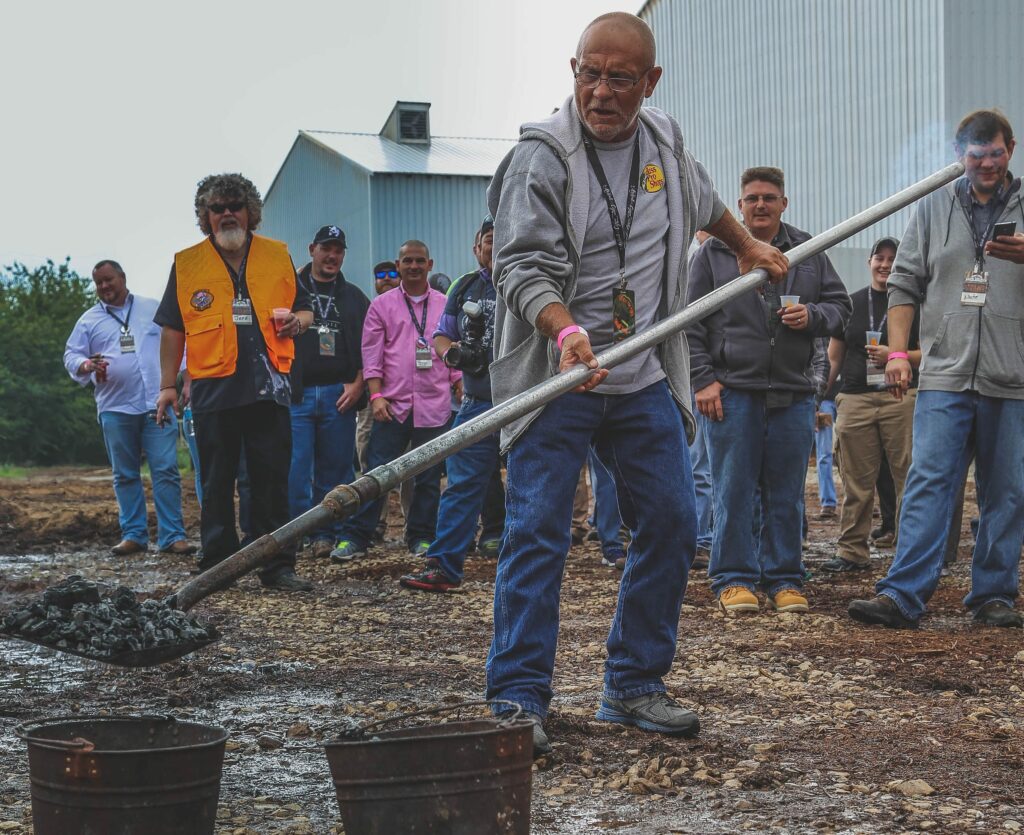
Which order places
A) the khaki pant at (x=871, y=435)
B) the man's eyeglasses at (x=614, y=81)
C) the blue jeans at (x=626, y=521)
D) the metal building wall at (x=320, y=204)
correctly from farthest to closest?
1. the metal building wall at (x=320, y=204)
2. the khaki pant at (x=871, y=435)
3. the blue jeans at (x=626, y=521)
4. the man's eyeglasses at (x=614, y=81)

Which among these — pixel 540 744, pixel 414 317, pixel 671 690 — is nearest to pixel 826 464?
pixel 414 317

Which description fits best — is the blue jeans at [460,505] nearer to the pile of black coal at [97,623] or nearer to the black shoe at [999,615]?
the black shoe at [999,615]

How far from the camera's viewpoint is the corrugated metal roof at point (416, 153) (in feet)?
110

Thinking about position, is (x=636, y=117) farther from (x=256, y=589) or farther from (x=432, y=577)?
(x=256, y=589)

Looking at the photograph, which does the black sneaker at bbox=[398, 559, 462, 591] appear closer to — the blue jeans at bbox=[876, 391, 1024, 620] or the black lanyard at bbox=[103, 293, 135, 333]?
the blue jeans at bbox=[876, 391, 1024, 620]

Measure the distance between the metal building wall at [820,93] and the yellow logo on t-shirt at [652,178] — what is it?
57.0 feet

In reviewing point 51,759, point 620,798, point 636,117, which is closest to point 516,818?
point 620,798

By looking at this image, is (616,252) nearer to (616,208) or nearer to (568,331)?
(616,208)

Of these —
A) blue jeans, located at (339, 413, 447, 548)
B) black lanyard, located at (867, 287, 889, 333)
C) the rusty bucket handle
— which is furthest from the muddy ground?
black lanyard, located at (867, 287, 889, 333)

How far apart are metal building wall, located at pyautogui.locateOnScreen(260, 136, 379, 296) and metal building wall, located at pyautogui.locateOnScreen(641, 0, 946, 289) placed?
8693 millimetres

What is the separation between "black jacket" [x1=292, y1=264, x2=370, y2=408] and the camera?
1017 centimetres

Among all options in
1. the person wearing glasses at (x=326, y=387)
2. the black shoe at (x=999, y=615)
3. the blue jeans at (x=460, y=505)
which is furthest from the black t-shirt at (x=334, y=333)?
the black shoe at (x=999, y=615)

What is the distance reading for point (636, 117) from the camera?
171 inches

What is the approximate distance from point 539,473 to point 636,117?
1.21 m
